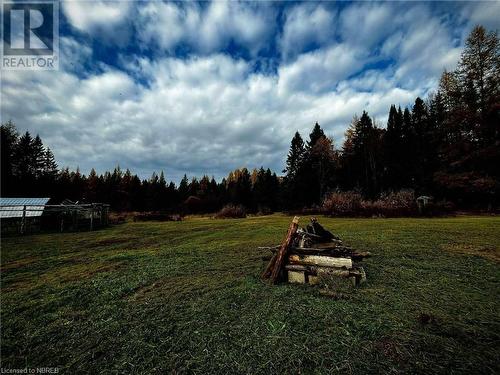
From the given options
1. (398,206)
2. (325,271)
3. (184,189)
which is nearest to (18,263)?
(325,271)

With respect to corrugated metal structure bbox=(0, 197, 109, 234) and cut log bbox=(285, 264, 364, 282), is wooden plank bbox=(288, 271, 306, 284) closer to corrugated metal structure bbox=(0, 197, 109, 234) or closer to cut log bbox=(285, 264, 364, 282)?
cut log bbox=(285, 264, 364, 282)

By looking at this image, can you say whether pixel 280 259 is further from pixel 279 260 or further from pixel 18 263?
pixel 18 263

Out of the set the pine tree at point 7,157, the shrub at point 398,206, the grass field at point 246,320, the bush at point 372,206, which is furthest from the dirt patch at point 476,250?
the pine tree at point 7,157

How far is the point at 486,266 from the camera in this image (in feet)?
20.7

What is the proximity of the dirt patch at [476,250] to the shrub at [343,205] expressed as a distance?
16283mm

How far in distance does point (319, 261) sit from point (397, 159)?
4690cm

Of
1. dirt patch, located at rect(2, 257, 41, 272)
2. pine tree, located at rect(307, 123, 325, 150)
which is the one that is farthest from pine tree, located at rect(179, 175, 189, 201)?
dirt patch, located at rect(2, 257, 41, 272)

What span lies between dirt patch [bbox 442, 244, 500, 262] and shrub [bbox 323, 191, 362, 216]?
16.3 m

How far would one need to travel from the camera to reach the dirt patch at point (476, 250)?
7254 millimetres

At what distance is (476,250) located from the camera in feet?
25.8

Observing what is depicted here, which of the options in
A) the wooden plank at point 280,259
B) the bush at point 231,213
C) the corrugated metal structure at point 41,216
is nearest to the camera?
the wooden plank at point 280,259

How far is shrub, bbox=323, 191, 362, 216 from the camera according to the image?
82.9 ft

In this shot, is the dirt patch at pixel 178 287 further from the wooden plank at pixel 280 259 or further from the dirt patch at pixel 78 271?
the dirt patch at pixel 78 271

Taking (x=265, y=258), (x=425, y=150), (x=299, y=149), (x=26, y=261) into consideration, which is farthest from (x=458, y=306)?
(x=299, y=149)
